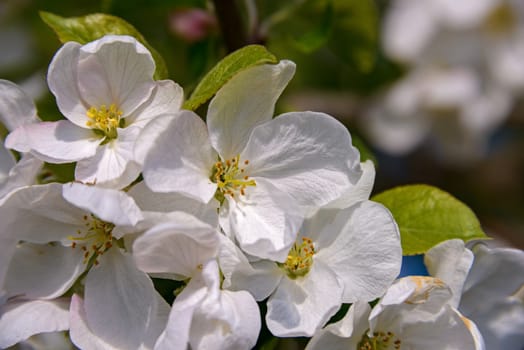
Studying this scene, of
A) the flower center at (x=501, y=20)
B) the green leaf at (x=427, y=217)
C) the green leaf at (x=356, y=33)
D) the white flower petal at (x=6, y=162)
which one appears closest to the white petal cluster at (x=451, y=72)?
the flower center at (x=501, y=20)

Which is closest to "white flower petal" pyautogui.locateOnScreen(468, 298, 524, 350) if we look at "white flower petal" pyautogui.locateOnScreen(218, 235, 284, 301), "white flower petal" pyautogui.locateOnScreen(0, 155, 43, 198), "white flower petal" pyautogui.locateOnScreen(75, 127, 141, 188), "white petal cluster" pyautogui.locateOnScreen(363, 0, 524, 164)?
"white flower petal" pyautogui.locateOnScreen(218, 235, 284, 301)

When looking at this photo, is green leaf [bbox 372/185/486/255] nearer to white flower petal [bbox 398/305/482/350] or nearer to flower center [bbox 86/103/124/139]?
white flower petal [bbox 398/305/482/350]

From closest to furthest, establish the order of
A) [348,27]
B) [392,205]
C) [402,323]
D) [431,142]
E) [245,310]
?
[245,310] < [402,323] < [392,205] < [348,27] < [431,142]

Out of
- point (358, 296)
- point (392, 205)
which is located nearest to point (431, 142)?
point (392, 205)

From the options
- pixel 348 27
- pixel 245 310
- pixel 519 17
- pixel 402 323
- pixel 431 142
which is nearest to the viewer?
pixel 245 310

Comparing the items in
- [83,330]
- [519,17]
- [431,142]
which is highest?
[83,330]

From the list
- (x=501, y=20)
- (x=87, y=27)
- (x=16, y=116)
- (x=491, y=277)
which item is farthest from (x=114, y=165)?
(x=501, y=20)

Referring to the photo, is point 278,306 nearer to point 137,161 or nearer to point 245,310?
point 245,310

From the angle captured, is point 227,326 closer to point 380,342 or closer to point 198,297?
point 198,297
